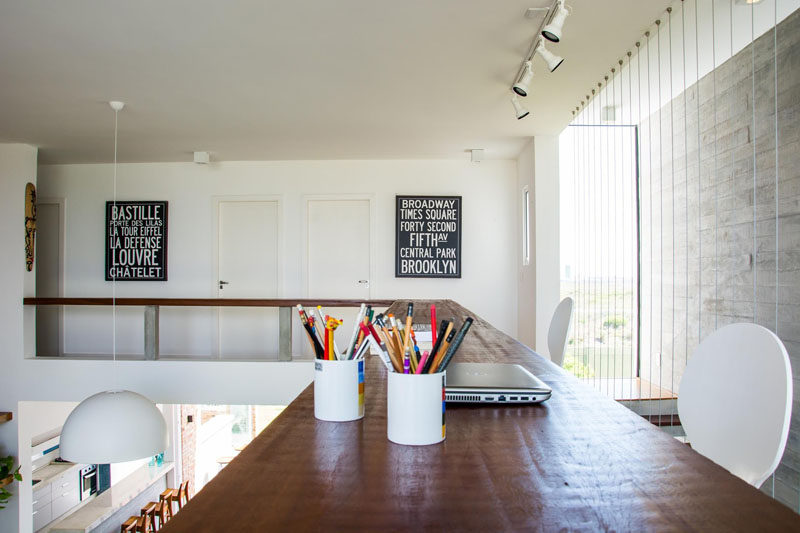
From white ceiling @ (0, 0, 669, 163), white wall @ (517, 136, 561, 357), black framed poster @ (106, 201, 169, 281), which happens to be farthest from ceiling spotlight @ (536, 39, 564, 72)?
black framed poster @ (106, 201, 169, 281)

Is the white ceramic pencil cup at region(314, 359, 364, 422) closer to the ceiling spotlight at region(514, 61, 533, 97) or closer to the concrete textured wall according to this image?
the concrete textured wall

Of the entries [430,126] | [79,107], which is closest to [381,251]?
A: [430,126]

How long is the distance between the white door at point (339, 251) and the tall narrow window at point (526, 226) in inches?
66.2

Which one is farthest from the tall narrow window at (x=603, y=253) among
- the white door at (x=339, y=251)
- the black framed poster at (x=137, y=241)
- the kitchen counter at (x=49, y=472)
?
the kitchen counter at (x=49, y=472)

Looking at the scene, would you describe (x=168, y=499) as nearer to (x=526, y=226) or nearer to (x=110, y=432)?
(x=110, y=432)

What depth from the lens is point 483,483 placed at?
626 mm

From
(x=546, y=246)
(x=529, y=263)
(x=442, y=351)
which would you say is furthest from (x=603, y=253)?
(x=442, y=351)

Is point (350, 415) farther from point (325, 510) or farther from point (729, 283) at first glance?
point (729, 283)

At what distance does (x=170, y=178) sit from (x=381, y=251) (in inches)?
99.8

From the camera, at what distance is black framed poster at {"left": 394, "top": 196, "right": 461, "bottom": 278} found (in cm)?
580

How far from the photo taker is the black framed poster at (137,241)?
6012 mm

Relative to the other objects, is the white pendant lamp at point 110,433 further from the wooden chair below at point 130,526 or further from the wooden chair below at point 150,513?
the wooden chair below at point 150,513

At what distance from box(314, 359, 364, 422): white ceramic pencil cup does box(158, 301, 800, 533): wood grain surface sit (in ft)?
0.07

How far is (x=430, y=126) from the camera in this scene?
459 cm
